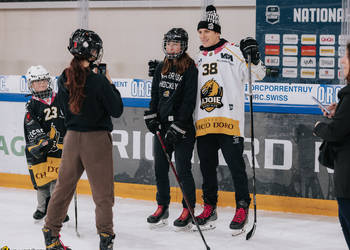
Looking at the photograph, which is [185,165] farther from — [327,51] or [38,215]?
[327,51]

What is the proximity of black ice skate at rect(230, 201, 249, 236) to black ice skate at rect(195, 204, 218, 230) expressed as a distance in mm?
183

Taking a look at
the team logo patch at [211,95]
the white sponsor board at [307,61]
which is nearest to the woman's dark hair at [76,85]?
the team logo patch at [211,95]

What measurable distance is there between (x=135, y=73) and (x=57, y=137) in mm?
1572

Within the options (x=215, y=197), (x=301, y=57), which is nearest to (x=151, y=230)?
(x=215, y=197)

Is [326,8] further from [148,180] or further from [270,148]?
[148,180]

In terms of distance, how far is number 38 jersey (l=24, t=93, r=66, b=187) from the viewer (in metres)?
4.18

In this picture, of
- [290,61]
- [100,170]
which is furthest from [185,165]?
[290,61]

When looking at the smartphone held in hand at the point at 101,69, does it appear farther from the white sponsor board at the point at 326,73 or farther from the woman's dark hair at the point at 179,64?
the white sponsor board at the point at 326,73

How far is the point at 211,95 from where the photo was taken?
4129mm

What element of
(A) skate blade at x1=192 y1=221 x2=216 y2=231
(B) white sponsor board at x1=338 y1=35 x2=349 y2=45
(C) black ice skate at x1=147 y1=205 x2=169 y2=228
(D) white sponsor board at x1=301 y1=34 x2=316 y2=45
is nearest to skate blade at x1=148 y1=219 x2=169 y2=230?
(C) black ice skate at x1=147 y1=205 x2=169 y2=228

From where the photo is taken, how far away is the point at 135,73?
18.7 ft

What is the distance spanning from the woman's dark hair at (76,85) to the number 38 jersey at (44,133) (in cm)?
101

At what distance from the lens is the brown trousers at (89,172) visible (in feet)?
10.7

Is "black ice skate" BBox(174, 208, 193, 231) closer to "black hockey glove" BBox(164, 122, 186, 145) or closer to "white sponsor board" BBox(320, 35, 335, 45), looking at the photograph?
"black hockey glove" BBox(164, 122, 186, 145)
